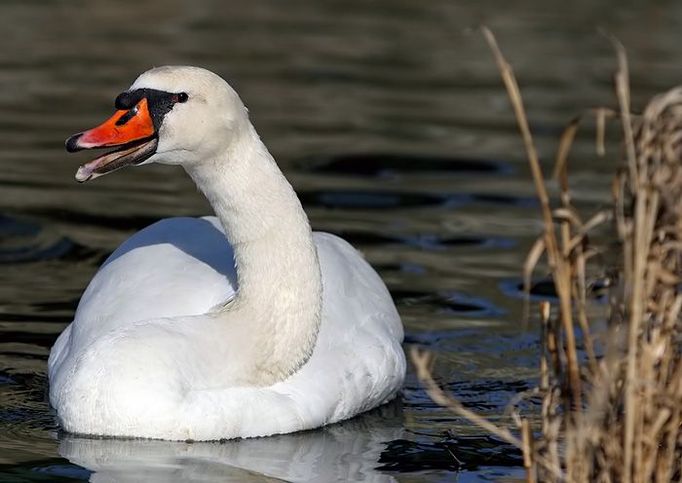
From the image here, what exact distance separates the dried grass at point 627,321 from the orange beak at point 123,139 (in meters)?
1.99

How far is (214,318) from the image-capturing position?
7.21m

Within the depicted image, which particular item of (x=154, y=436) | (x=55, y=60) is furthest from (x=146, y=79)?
(x=55, y=60)

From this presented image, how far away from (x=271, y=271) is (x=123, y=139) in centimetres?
91

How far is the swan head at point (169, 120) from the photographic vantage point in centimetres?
682

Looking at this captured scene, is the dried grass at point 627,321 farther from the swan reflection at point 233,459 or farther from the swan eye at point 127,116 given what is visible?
the swan eye at point 127,116

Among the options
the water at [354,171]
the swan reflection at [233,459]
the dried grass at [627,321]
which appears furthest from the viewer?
the water at [354,171]

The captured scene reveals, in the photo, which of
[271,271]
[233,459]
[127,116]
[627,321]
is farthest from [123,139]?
[627,321]

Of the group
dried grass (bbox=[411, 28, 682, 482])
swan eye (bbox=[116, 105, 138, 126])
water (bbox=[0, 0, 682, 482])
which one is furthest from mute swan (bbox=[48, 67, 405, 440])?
dried grass (bbox=[411, 28, 682, 482])

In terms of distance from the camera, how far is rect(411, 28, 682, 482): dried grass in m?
5.13

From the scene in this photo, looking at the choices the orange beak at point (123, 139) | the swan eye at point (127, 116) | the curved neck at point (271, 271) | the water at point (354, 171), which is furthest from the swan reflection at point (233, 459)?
the swan eye at point (127, 116)

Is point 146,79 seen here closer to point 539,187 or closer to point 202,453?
point 202,453

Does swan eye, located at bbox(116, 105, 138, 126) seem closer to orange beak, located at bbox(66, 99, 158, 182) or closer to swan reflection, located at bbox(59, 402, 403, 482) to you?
orange beak, located at bbox(66, 99, 158, 182)

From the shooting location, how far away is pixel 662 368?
536 cm

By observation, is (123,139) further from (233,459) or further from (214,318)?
(233,459)
